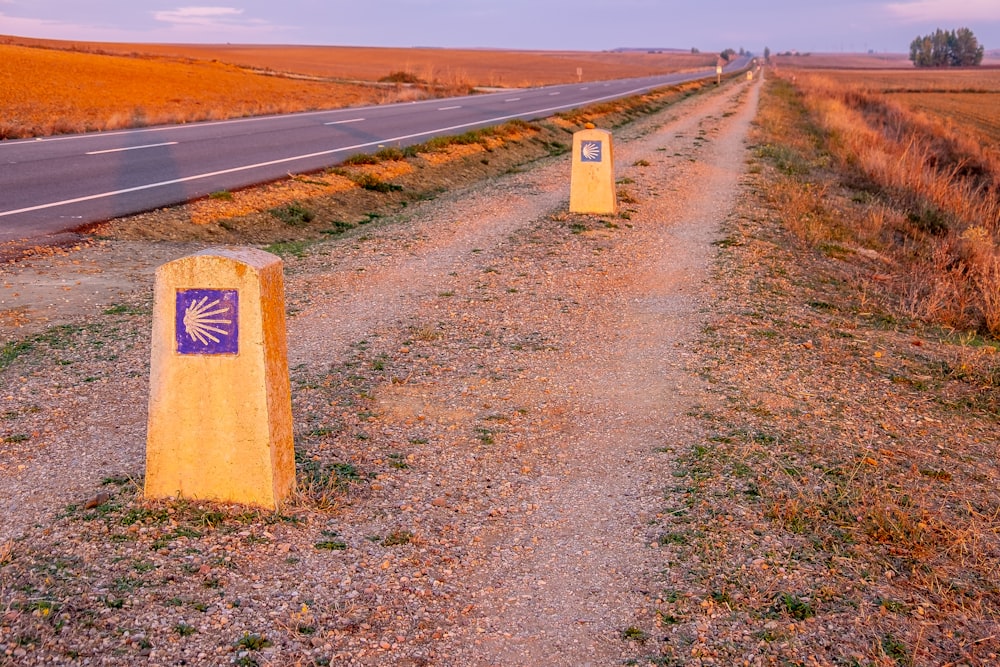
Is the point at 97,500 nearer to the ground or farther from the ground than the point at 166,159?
nearer to the ground

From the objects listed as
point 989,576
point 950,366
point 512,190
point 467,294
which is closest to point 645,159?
point 512,190

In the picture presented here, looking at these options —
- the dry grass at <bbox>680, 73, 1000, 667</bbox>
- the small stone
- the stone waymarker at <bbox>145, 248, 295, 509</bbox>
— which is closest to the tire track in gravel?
the dry grass at <bbox>680, 73, 1000, 667</bbox>

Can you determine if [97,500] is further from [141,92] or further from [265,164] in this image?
[141,92]

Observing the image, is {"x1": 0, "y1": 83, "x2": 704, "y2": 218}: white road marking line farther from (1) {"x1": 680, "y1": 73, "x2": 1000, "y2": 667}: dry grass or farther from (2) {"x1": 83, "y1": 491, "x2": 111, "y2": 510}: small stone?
(1) {"x1": 680, "y1": 73, "x2": 1000, "y2": 667}: dry grass

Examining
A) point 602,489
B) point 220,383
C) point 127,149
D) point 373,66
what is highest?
point 373,66

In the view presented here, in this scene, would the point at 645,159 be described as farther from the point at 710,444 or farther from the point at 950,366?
the point at 710,444

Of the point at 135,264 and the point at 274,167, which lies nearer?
→ the point at 135,264

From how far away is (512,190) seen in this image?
14117 millimetres

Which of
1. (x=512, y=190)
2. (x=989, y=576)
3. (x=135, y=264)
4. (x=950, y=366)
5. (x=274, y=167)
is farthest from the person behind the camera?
(x=274, y=167)

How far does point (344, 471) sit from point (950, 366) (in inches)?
182

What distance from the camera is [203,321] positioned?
3.80 m

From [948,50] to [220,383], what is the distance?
198 meters

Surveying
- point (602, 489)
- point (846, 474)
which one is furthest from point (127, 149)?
point (846, 474)

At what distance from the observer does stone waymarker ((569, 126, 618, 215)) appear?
11.1 meters
